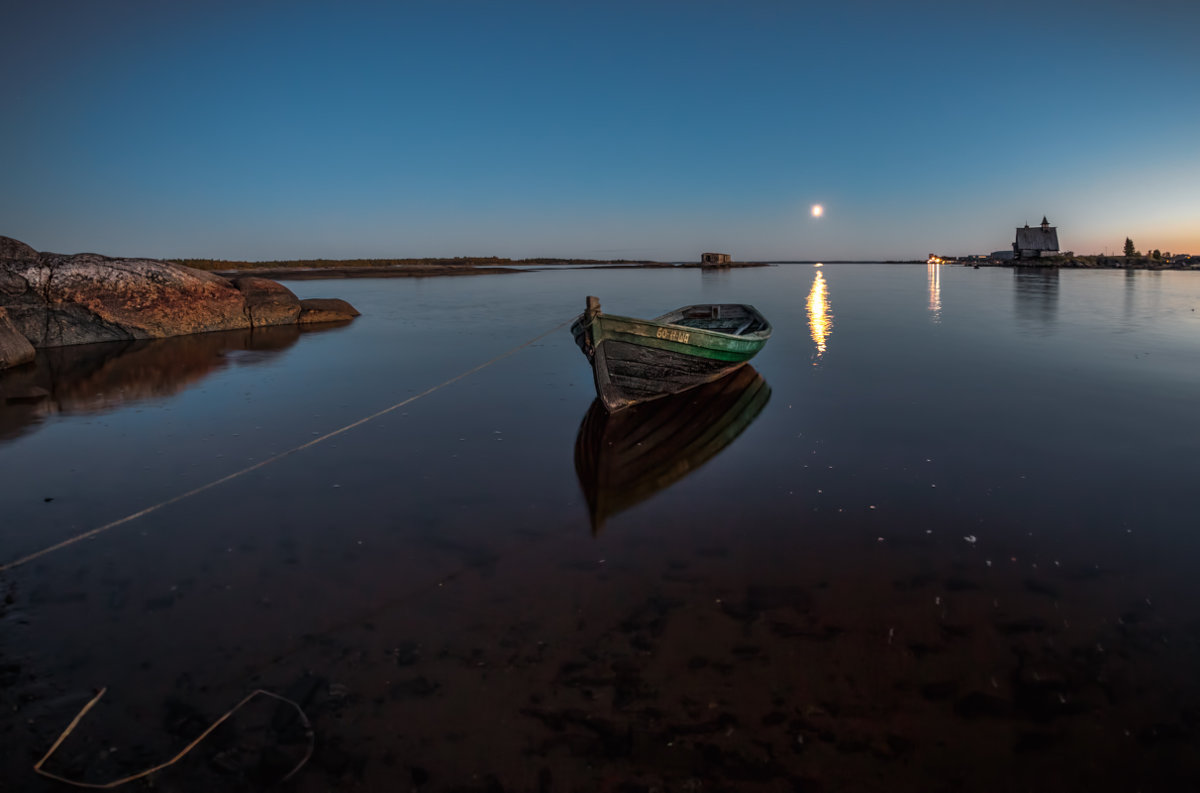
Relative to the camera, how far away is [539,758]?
332 cm

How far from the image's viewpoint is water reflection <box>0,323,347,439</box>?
10.9 meters

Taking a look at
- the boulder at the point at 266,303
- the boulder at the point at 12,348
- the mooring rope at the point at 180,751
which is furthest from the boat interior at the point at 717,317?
the boulder at the point at 266,303

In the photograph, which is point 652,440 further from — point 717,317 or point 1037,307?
point 1037,307

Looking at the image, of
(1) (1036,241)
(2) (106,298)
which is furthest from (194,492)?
(1) (1036,241)

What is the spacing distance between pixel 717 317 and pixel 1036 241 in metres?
90.7

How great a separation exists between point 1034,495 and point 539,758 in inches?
241

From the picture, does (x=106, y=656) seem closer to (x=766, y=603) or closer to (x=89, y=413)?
(x=766, y=603)

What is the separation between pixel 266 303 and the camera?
23812 millimetres

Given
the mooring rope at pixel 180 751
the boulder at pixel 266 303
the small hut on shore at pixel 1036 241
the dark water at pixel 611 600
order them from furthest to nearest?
the small hut on shore at pixel 1036 241 → the boulder at pixel 266 303 → the dark water at pixel 611 600 → the mooring rope at pixel 180 751

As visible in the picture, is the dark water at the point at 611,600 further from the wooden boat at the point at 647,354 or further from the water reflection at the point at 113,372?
the wooden boat at the point at 647,354

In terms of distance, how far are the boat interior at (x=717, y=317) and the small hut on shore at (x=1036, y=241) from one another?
3515 inches

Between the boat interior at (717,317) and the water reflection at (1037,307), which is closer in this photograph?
the boat interior at (717,317)

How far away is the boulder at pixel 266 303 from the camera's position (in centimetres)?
2347

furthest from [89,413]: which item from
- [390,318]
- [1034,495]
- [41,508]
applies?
[390,318]
